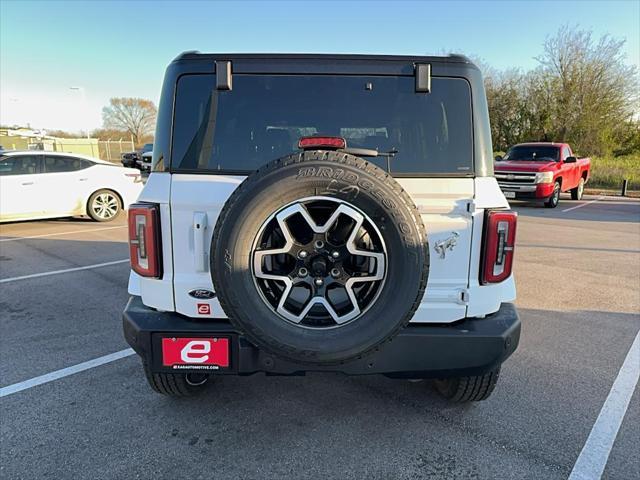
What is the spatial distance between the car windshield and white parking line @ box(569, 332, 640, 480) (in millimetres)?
11822

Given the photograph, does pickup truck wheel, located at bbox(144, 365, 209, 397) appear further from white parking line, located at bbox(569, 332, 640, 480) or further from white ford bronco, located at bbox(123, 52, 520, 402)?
white parking line, located at bbox(569, 332, 640, 480)

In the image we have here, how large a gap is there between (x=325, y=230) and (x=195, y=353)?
36.6 inches

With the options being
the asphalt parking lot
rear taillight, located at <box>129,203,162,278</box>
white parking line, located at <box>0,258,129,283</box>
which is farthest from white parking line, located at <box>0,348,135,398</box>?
white parking line, located at <box>0,258,129,283</box>

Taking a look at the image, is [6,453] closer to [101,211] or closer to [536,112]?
[101,211]

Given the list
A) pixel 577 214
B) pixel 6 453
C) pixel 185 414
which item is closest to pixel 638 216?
pixel 577 214

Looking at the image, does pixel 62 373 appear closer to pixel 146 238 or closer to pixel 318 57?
pixel 146 238

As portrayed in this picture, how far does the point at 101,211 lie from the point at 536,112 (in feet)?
94.9

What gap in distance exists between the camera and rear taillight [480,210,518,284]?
87.3 inches

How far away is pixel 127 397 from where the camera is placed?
2842 mm

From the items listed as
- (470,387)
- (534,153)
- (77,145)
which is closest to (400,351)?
(470,387)

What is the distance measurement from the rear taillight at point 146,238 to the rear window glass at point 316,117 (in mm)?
274

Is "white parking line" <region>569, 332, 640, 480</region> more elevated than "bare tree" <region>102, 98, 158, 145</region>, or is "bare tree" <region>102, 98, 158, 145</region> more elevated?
"bare tree" <region>102, 98, 158, 145</region>

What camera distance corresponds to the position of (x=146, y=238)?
2223 millimetres

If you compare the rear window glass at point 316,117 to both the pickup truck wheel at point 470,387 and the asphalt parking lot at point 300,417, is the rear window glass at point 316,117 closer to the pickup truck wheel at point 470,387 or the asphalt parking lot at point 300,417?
the pickup truck wheel at point 470,387
